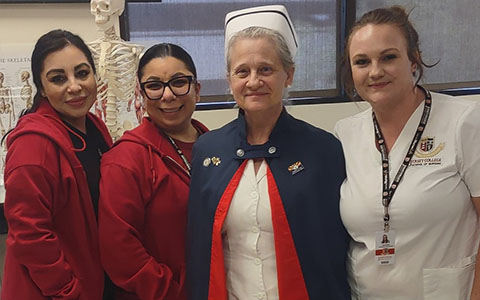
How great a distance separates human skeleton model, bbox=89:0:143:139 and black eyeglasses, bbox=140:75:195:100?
0.66 m

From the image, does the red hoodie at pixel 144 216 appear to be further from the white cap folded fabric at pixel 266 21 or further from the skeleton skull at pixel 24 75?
the skeleton skull at pixel 24 75

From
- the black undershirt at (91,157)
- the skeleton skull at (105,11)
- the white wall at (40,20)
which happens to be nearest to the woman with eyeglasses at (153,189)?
the black undershirt at (91,157)

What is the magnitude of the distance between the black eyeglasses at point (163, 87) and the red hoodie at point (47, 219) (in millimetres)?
296

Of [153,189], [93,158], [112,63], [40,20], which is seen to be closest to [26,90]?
[40,20]

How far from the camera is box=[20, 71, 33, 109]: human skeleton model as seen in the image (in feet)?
8.85

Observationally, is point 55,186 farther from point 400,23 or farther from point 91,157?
point 400,23

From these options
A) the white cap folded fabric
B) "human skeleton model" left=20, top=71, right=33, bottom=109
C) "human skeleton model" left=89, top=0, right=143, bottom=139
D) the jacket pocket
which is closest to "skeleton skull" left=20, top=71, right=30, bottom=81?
"human skeleton model" left=20, top=71, right=33, bottom=109

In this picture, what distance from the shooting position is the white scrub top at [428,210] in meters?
1.37

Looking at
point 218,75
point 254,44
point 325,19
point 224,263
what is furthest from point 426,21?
point 224,263

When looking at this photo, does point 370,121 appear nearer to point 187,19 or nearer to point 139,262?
point 139,262

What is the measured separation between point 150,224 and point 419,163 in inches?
33.0

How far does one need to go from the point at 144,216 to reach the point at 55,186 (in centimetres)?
28

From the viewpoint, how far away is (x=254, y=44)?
4.56ft

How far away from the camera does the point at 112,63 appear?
2186 millimetres
